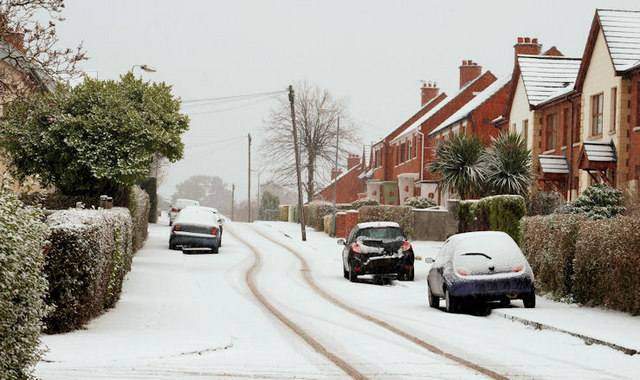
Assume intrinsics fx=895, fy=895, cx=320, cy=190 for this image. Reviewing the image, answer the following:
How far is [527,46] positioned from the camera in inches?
1896

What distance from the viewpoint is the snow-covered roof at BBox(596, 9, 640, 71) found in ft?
104

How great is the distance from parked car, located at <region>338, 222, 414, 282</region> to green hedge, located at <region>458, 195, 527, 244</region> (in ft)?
10.5

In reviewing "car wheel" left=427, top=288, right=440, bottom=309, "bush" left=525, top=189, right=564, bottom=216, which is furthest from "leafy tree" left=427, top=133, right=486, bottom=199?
"car wheel" left=427, top=288, right=440, bottom=309

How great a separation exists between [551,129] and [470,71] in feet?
87.5

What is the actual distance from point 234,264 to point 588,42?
1599 cm

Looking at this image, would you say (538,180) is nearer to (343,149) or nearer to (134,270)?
(134,270)

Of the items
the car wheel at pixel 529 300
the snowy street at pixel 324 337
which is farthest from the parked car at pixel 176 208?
the car wheel at pixel 529 300

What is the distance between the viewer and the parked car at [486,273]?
16500 mm

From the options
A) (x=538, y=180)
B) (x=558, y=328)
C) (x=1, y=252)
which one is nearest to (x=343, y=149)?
(x=538, y=180)

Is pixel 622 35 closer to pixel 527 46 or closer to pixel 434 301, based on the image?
pixel 527 46

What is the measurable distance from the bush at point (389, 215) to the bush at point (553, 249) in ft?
67.0

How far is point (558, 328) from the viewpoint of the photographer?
13586 mm

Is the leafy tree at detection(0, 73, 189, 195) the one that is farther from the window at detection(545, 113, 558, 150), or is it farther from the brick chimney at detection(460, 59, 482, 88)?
the brick chimney at detection(460, 59, 482, 88)

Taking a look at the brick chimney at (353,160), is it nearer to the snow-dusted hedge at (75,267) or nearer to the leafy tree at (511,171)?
the leafy tree at (511,171)
